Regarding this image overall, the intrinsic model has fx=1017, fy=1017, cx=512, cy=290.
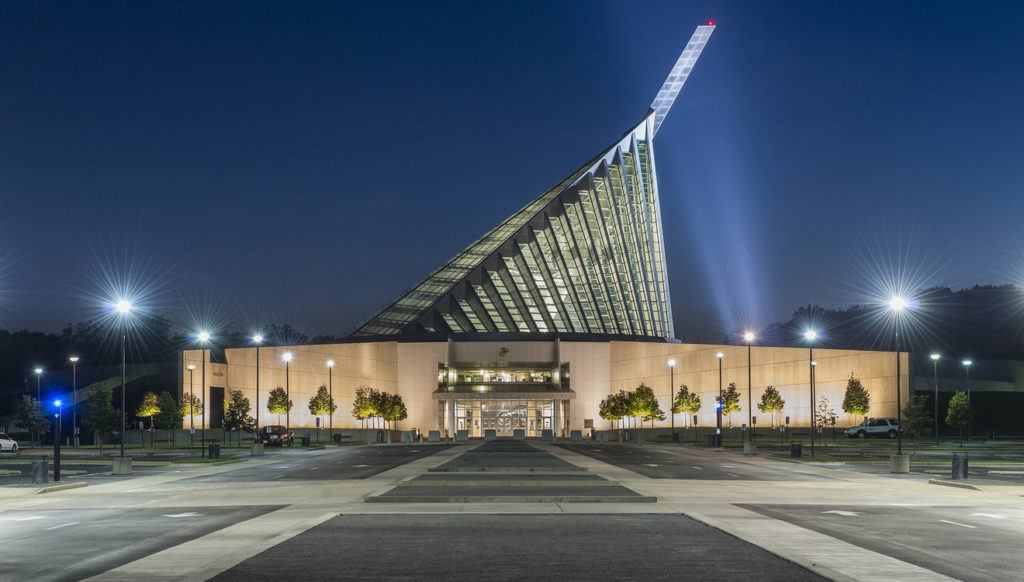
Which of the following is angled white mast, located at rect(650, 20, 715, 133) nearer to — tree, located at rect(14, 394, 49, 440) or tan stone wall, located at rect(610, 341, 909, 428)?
tan stone wall, located at rect(610, 341, 909, 428)

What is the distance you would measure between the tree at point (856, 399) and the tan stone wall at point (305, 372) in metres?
52.7

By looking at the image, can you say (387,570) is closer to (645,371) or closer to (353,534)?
(353,534)

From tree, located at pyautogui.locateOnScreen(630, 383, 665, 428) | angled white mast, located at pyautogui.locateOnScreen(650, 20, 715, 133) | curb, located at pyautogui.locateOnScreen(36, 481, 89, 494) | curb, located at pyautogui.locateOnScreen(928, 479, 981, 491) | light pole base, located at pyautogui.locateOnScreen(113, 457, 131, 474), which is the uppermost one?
angled white mast, located at pyautogui.locateOnScreen(650, 20, 715, 133)

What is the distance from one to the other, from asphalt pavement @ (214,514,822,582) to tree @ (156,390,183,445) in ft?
220

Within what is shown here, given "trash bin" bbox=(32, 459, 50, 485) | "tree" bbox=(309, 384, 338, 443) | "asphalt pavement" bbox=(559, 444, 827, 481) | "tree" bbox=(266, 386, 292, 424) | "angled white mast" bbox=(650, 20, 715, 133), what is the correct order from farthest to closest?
"angled white mast" bbox=(650, 20, 715, 133)
"tree" bbox=(309, 384, 338, 443)
"tree" bbox=(266, 386, 292, 424)
"asphalt pavement" bbox=(559, 444, 827, 481)
"trash bin" bbox=(32, 459, 50, 485)

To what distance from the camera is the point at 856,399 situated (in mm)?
81188

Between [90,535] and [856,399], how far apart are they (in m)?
71.7

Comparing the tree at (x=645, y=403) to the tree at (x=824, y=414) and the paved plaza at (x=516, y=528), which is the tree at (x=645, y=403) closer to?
the tree at (x=824, y=414)

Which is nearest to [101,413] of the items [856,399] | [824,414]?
[824,414]

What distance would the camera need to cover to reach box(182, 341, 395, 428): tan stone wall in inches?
3765

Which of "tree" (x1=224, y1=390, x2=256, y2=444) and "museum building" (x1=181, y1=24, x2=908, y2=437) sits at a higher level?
"museum building" (x1=181, y1=24, x2=908, y2=437)

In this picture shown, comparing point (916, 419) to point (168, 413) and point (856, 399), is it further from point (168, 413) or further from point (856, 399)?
point (168, 413)

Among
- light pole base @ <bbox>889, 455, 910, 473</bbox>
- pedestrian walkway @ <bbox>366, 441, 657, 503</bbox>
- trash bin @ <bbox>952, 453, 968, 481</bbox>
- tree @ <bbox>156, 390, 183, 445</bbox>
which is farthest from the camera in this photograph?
tree @ <bbox>156, 390, 183, 445</bbox>

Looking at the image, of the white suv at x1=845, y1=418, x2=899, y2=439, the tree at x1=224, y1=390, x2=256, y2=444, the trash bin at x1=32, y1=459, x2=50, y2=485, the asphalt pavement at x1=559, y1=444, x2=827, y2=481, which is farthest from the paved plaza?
the tree at x1=224, y1=390, x2=256, y2=444
